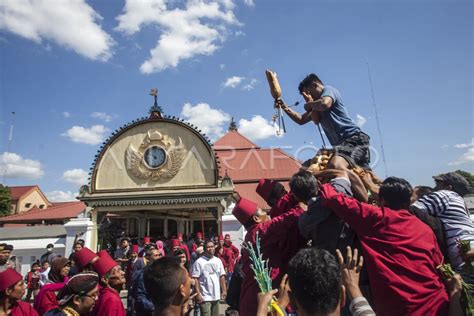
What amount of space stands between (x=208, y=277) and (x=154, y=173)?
11.8m

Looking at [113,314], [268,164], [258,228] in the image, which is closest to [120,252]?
[113,314]

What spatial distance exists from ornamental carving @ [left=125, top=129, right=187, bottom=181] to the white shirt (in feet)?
36.3

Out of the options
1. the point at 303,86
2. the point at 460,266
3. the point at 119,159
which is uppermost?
the point at 119,159

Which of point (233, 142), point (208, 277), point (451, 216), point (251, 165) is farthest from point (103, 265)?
point (233, 142)

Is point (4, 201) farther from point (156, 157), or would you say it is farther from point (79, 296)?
point (79, 296)

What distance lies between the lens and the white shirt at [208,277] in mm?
7512

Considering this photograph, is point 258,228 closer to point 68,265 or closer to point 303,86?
point 303,86

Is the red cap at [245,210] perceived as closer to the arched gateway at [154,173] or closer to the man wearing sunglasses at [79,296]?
the man wearing sunglasses at [79,296]

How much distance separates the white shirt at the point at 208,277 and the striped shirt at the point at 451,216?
5475 mm

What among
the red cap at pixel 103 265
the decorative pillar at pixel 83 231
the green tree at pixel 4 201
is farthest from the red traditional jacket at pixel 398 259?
the green tree at pixel 4 201

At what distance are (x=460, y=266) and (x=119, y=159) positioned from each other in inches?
716

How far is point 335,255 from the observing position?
2.52 meters

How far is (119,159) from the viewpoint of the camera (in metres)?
19.0

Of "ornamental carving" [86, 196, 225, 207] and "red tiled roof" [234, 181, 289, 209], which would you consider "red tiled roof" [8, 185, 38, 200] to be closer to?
"ornamental carving" [86, 196, 225, 207]
